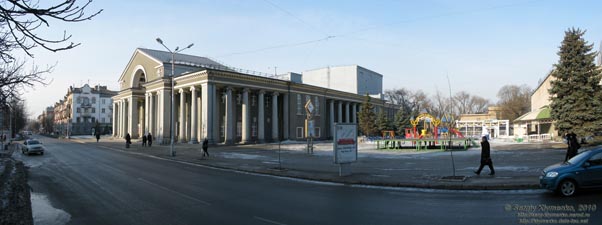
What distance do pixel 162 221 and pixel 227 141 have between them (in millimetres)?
39495

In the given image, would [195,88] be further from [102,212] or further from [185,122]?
[102,212]

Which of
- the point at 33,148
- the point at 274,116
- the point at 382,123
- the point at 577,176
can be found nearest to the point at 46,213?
the point at 577,176

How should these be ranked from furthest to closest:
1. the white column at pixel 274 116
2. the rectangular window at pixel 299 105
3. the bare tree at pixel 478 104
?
the bare tree at pixel 478 104 < the rectangular window at pixel 299 105 < the white column at pixel 274 116

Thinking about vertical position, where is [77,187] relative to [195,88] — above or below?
below

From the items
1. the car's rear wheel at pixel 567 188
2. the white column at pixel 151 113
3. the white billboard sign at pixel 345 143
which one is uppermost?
the white column at pixel 151 113

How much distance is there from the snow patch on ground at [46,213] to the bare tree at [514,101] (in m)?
100

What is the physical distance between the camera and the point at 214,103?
4669 cm

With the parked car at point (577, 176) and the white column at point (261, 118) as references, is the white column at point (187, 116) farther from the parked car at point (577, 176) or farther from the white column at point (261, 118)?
the parked car at point (577, 176)

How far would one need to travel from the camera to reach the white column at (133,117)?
214 ft

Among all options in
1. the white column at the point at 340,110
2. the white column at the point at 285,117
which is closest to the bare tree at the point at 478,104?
the white column at the point at 340,110

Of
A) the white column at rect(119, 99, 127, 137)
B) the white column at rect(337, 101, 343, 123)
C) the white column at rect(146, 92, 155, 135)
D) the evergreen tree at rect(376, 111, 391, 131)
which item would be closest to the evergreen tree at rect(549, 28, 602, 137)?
the evergreen tree at rect(376, 111, 391, 131)

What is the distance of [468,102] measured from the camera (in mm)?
118875

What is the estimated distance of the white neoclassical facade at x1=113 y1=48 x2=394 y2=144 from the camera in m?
47.6

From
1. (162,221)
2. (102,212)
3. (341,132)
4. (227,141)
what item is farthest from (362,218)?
(227,141)
